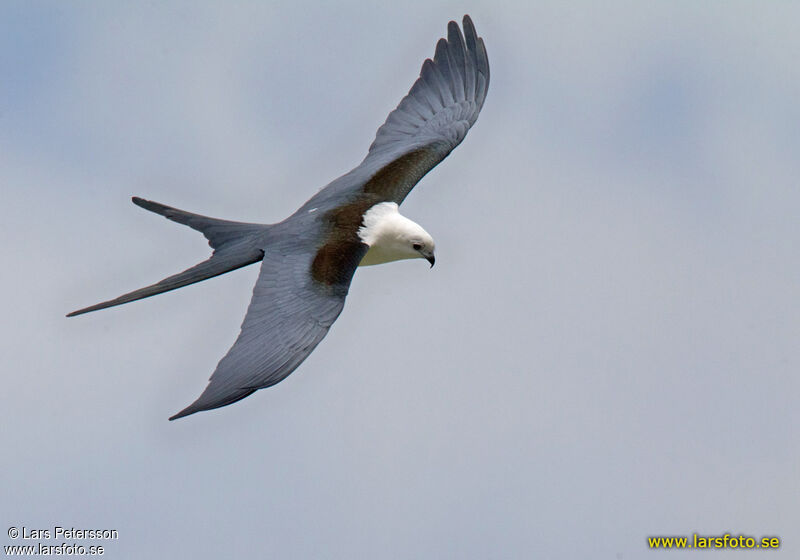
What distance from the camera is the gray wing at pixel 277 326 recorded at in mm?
9305

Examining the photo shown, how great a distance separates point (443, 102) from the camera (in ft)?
44.8

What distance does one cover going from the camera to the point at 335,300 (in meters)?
10.4

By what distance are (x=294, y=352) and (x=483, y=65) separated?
501 cm

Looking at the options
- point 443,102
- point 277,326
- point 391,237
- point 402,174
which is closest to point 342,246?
point 391,237

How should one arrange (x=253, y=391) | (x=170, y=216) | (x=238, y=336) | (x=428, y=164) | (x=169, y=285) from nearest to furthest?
(x=253, y=391) < (x=238, y=336) < (x=169, y=285) < (x=170, y=216) < (x=428, y=164)

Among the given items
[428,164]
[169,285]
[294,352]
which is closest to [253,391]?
[294,352]

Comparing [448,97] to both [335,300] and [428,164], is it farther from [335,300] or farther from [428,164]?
[335,300]

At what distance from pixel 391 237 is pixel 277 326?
7.27 feet

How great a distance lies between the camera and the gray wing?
9.30 m

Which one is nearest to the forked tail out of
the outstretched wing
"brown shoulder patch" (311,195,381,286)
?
"brown shoulder patch" (311,195,381,286)

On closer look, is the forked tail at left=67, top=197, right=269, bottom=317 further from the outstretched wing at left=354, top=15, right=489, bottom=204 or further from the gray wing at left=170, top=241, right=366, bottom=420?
the outstretched wing at left=354, top=15, right=489, bottom=204

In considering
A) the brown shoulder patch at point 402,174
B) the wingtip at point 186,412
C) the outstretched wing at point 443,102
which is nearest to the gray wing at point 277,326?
the wingtip at point 186,412

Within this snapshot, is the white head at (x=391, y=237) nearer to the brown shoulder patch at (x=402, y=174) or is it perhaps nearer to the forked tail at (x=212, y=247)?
the brown shoulder patch at (x=402, y=174)

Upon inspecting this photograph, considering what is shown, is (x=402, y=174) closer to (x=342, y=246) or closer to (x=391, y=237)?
(x=391, y=237)
